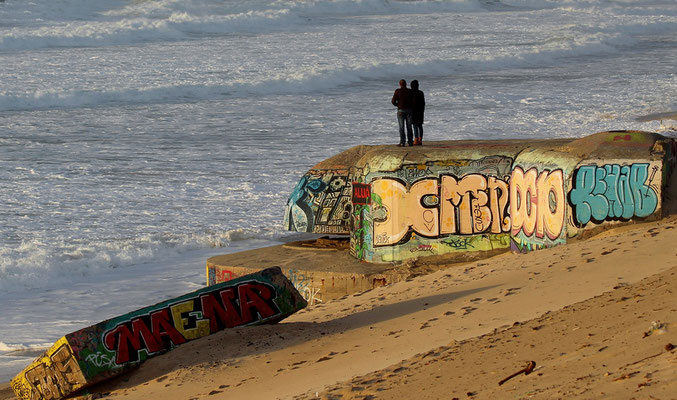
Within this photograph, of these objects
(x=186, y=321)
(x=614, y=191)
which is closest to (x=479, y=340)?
(x=186, y=321)

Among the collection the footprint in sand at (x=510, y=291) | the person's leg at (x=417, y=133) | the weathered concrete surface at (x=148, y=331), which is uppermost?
the person's leg at (x=417, y=133)

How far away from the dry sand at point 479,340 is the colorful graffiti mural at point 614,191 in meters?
0.25

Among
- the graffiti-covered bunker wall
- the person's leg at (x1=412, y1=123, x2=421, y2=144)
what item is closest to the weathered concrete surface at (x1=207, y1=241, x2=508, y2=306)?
the graffiti-covered bunker wall

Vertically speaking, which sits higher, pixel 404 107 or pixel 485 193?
pixel 404 107

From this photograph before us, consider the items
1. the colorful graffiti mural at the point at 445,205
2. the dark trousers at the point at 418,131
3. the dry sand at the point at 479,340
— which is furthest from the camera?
the dark trousers at the point at 418,131

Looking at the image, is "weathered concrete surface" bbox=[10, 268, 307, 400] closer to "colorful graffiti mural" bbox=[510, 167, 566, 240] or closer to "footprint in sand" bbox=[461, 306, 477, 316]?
"footprint in sand" bbox=[461, 306, 477, 316]

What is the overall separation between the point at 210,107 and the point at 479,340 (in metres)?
Result: 28.6

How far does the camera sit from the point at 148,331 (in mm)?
10414

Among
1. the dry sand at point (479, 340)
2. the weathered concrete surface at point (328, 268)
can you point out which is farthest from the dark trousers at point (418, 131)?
the dry sand at point (479, 340)

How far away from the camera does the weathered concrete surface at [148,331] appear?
397 inches

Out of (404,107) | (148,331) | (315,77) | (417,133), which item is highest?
(315,77)

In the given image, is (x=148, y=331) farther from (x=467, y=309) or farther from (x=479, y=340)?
(x=479, y=340)

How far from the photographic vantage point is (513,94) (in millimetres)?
37281

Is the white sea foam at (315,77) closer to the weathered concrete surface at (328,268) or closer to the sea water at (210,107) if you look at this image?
the sea water at (210,107)
